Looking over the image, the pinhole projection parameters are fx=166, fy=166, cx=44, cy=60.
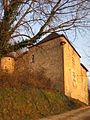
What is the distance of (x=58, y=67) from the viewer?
2030 cm

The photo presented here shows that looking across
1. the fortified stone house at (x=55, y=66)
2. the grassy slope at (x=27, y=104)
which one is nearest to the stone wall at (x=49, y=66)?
the fortified stone house at (x=55, y=66)

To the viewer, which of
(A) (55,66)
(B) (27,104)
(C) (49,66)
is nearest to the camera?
(B) (27,104)

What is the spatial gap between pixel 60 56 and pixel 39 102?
28.2ft

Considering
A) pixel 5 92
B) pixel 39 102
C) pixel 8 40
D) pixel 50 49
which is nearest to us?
pixel 8 40

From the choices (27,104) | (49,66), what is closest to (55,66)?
(49,66)

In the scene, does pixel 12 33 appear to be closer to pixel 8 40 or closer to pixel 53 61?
pixel 8 40

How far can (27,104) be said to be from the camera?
38.5ft

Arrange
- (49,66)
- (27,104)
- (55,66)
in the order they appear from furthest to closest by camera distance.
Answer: (49,66)
(55,66)
(27,104)

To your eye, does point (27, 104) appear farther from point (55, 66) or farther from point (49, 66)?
point (49, 66)

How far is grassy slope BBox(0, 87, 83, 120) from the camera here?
10039mm

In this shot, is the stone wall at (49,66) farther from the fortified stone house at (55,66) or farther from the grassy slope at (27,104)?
the grassy slope at (27,104)

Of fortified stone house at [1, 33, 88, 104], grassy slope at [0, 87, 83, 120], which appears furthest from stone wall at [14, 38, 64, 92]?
grassy slope at [0, 87, 83, 120]

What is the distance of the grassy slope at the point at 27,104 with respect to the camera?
10.0 m

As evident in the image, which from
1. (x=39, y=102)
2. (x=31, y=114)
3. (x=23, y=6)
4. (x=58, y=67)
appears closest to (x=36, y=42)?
(x=23, y=6)
